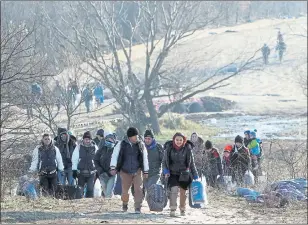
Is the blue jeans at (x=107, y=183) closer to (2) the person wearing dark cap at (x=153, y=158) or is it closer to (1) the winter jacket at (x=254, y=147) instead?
(2) the person wearing dark cap at (x=153, y=158)

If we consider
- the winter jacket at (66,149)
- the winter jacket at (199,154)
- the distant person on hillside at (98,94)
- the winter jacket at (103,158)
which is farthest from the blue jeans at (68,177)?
the distant person on hillside at (98,94)

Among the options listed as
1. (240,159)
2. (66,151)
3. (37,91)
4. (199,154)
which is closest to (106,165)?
(66,151)

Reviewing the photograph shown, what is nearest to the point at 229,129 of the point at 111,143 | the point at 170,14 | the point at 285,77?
the point at 170,14

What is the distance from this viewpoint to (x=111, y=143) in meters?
15.7

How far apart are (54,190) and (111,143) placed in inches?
57.7

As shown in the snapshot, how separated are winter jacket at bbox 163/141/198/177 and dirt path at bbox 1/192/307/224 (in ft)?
2.59

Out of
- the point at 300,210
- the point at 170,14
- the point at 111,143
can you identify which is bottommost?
the point at 300,210

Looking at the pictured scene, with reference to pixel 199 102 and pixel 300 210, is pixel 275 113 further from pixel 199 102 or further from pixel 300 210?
pixel 300 210

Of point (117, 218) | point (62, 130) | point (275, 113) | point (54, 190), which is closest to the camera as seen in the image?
point (117, 218)

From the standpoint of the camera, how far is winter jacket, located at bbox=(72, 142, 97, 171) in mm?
15867

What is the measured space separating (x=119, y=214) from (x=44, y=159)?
271cm

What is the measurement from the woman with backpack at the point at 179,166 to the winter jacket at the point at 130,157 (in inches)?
14.8

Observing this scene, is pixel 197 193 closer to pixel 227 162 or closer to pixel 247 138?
pixel 227 162

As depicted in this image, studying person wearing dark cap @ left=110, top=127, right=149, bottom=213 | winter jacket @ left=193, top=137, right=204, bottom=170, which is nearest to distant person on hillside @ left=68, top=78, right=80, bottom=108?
winter jacket @ left=193, top=137, right=204, bottom=170
